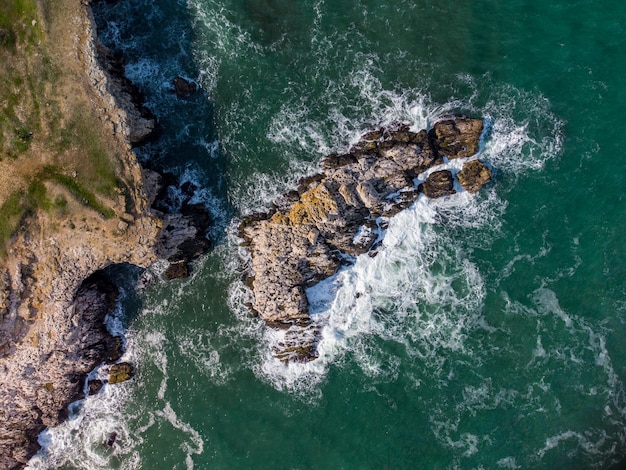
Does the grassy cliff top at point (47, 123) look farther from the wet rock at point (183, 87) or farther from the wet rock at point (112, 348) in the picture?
the wet rock at point (112, 348)

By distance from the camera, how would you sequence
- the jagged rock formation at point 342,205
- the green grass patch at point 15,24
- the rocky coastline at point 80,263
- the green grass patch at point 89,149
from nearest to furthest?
the green grass patch at point 15,24 → the green grass patch at point 89,149 → the rocky coastline at point 80,263 → the jagged rock formation at point 342,205

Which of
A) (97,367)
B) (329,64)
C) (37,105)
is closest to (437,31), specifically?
(329,64)

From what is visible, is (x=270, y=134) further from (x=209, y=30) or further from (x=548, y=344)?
(x=548, y=344)

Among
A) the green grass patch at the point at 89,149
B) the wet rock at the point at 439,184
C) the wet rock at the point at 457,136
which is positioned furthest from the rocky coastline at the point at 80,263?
the wet rock at the point at 457,136

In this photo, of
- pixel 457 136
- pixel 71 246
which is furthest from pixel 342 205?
pixel 71 246

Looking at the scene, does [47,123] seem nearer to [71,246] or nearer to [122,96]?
[122,96]
